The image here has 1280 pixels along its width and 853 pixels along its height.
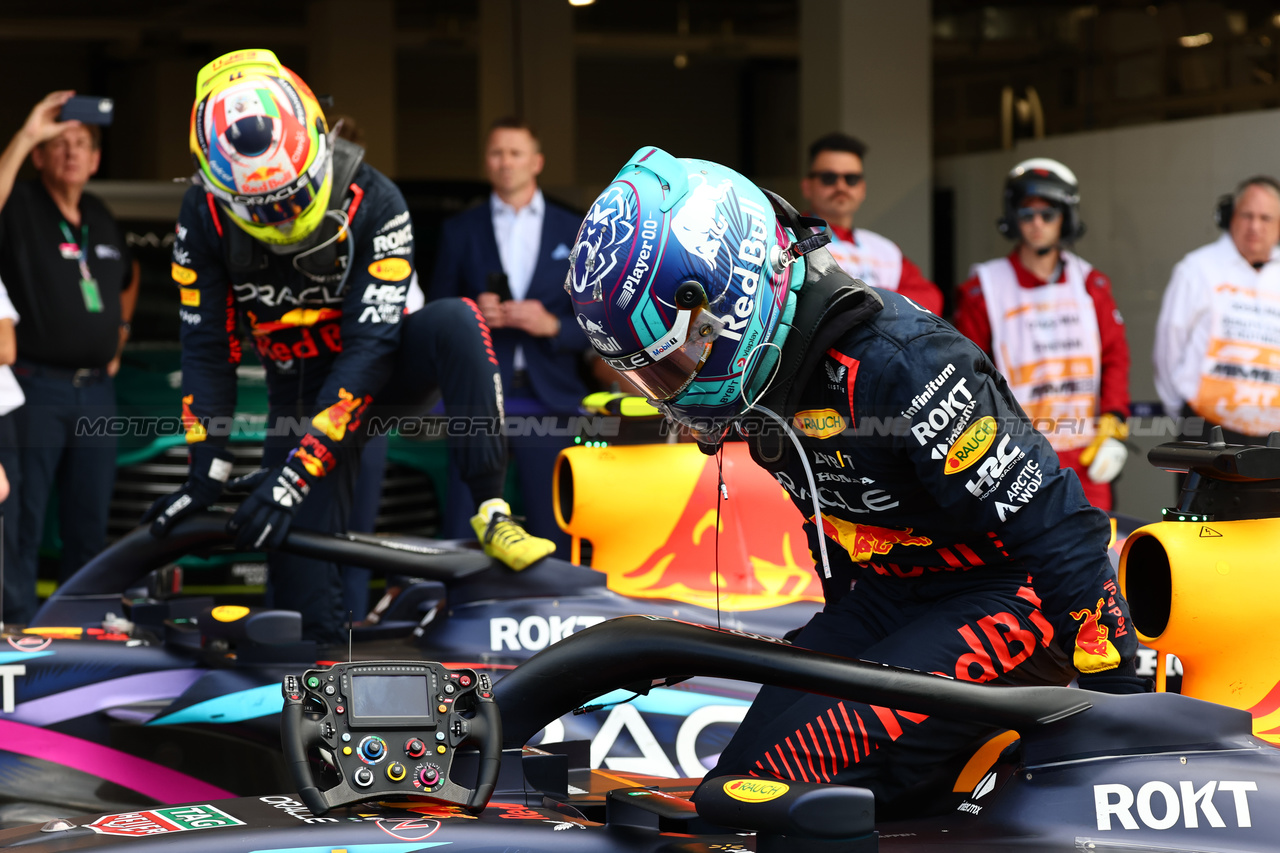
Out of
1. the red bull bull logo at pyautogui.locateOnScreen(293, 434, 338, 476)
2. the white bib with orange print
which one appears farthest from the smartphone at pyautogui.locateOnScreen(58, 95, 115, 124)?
the white bib with orange print

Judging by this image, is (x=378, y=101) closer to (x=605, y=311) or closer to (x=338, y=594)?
(x=338, y=594)

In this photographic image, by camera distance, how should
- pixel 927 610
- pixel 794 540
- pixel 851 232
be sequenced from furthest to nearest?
1. pixel 851 232
2. pixel 794 540
3. pixel 927 610

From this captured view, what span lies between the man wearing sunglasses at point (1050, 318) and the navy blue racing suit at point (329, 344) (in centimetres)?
231

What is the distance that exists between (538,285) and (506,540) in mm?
1957

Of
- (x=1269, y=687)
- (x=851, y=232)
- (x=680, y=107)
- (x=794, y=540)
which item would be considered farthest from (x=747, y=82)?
(x=1269, y=687)

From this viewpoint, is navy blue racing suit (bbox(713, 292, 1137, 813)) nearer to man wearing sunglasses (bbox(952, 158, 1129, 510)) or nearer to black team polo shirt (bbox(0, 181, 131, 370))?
man wearing sunglasses (bbox(952, 158, 1129, 510))

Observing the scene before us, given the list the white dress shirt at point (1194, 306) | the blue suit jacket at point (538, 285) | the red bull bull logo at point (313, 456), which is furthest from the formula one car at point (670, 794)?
the white dress shirt at point (1194, 306)

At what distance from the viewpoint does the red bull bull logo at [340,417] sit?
364 cm

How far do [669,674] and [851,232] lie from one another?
3.85 meters

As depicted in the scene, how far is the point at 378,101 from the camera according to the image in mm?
11172

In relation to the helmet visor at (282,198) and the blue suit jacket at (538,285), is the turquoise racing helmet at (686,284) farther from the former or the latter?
the blue suit jacket at (538,285)

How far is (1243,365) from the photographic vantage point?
5.43 m

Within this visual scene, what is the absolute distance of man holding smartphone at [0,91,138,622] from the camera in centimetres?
500

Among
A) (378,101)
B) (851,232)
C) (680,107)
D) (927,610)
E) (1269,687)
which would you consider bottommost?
(1269,687)
